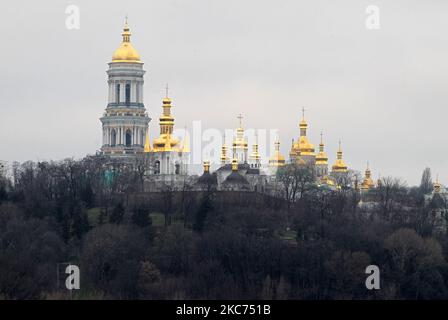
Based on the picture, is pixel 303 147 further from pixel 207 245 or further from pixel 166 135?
pixel 207 245

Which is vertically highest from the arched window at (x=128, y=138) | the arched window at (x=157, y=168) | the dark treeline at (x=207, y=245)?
the arched window at (x=128, y=138)

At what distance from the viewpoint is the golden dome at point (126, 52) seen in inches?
5472

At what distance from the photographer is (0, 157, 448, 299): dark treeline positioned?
83062 mm

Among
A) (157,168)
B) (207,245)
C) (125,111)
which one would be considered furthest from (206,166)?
(207,245)

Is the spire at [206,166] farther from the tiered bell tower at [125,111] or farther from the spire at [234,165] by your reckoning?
the tiered bell tower at [125,111]

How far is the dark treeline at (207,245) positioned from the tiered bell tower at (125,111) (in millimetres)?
23293

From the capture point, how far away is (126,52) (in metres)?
140

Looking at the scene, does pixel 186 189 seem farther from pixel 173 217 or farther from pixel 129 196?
pixel 173 217

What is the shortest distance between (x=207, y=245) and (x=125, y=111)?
4658 centimetres

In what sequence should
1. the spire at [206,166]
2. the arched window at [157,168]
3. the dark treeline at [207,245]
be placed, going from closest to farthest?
the dark treeline at [207,245] → the spire at [206,166] → the arched window at [157,168]

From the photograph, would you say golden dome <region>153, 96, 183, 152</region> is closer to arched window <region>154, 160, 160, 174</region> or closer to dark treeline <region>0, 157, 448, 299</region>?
arched window <region>154, 160, 160, 174</region>

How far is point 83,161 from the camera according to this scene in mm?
127000

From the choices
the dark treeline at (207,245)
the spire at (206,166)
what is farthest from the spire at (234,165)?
the dark treeline at (207,245)
